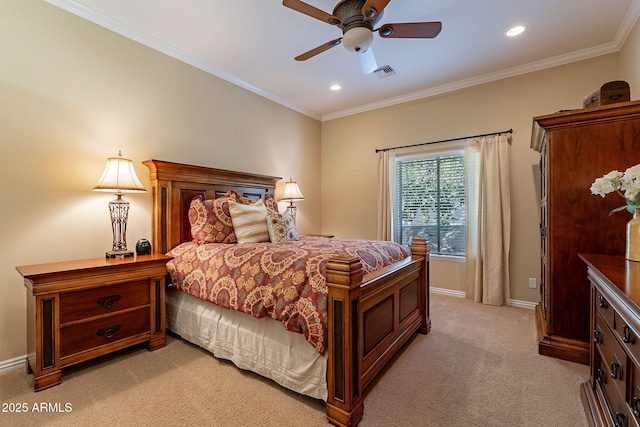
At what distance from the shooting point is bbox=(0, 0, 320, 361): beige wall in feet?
7.08

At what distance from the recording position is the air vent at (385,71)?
137 inches

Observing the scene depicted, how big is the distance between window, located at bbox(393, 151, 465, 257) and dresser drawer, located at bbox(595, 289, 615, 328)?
2.55m

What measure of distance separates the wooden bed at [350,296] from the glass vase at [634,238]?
1.30m

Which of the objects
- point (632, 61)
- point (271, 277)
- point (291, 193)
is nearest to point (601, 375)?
point (271, 277)

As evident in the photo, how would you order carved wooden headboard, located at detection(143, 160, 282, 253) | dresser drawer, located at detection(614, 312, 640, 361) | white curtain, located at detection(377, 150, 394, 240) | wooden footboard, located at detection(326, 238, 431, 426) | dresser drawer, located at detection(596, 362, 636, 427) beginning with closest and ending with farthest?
dresser drawer, located at detection(614, 312, 640, 361), dresser drawer, located at detection(596, 362, 636, 427), wooden footboard, located at detection(326, 238, 431, 426), carved wooden headboard, located at detection(143, 160, 282, 253), white curtain, located at detection(377, 150, 394, 240)

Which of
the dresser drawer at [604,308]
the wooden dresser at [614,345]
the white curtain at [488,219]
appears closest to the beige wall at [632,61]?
the white curtain at [488,219]

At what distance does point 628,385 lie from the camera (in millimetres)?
1086

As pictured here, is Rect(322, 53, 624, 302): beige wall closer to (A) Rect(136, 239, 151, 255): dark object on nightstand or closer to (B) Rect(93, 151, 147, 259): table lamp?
(A) Rect(136, 239, 151, 255): dark object on nightstand

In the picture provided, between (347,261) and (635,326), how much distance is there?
1073 mm

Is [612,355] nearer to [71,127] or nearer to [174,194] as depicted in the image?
[174,194]

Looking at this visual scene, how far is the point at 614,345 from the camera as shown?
125cm

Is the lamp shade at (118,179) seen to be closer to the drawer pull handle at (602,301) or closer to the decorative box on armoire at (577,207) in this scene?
the drawer pull handle at (602,301)

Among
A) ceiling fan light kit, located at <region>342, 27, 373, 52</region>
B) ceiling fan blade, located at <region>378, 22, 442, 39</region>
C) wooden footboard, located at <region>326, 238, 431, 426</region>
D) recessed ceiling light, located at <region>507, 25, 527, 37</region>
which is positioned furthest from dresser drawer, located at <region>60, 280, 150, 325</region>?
recessed ceiling light, located at <region>507, 25, 527, 37</region>

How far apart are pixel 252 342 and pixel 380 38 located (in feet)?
9.96
